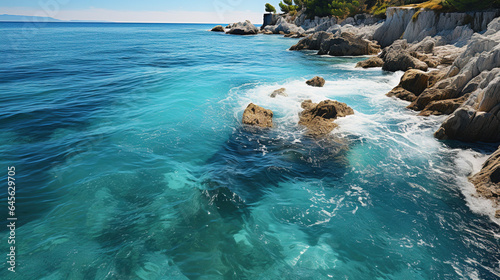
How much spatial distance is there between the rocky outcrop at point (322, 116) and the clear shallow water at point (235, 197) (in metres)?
0.64

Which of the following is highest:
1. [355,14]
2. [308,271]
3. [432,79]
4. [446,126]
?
[355,14]

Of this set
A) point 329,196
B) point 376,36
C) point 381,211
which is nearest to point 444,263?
point 381,211

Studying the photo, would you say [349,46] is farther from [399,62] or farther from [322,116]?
[322,116]

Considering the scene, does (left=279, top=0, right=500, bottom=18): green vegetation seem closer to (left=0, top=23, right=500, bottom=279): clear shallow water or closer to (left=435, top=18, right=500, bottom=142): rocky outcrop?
(left=435, top=18, right=500, bottom=142): rocky outcrop

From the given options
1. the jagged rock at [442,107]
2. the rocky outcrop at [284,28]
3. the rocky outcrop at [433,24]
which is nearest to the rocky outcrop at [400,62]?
the rocky outcrop at [433,24]

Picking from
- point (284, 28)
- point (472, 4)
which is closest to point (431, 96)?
point (472, 4)

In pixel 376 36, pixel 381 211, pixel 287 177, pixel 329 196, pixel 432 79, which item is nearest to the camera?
pixel 381 211

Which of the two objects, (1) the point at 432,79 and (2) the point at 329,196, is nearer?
(2) the point at 329,196

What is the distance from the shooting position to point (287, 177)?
9.66 metres

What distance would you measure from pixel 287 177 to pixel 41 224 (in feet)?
26.3

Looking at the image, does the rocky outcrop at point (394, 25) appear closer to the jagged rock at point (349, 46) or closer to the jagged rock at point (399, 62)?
the jagged rock at point (349, 46)

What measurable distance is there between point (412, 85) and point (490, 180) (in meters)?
11.3

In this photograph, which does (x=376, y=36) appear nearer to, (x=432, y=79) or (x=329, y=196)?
(x=432, y=79)

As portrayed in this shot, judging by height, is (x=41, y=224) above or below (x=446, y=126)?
below
